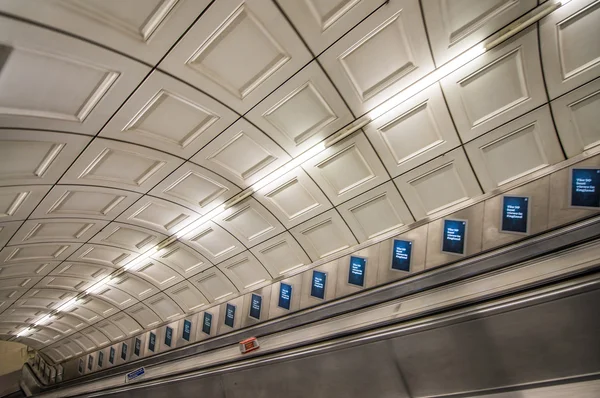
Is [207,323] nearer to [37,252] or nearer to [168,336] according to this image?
[168,336]

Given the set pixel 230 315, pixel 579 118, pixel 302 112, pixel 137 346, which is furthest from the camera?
pixel 137 346

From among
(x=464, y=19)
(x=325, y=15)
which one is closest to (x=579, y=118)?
(x=464, y=19)

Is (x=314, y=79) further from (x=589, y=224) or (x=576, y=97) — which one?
(x=589, y=224)

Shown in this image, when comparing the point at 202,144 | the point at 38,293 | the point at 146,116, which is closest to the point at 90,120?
the point at 146,116

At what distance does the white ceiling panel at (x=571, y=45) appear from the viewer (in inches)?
130

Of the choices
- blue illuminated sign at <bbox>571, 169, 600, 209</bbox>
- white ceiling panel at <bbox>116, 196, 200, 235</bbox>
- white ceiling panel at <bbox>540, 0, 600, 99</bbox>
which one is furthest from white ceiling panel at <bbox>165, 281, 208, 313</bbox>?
white ceiling panel at <bbox>540, 0, 600, 99</bbox>

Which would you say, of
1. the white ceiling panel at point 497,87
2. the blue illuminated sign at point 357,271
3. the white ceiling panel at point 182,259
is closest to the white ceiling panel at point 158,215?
the white ceiling panel at point 182,259

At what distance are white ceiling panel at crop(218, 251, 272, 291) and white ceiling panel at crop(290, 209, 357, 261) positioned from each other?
1.52 metres

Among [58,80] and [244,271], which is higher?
[58,80]

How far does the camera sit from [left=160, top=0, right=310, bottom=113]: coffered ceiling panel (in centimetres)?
316

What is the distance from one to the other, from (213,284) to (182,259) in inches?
47.3

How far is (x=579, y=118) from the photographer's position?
4.01m

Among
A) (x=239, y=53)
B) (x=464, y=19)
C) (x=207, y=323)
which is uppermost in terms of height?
(x=239, y=53)

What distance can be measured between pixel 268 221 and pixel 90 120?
3.62m
